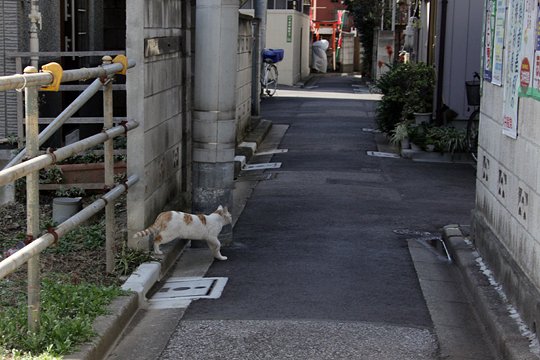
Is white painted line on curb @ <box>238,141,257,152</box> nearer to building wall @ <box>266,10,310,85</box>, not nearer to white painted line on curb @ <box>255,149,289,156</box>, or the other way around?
white painted line on curb @ <box>255,149,289,156</box>

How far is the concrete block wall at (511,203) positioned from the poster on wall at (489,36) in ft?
0.51

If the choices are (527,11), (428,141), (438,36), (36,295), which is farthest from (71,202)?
(438,36)

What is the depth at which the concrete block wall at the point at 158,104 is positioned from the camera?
7777 millimetres

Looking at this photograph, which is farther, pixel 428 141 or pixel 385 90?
pixel 385 90

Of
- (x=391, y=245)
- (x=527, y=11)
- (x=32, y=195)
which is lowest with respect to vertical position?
(x=391, y=245)

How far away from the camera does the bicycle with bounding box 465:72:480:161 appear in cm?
1513

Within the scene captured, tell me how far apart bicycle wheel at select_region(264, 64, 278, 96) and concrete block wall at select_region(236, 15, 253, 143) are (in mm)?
12295

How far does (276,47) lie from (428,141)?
25083 mm

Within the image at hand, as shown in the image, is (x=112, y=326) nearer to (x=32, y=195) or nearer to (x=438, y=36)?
(x=32, y=195)

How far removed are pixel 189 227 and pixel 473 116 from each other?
8864 mm

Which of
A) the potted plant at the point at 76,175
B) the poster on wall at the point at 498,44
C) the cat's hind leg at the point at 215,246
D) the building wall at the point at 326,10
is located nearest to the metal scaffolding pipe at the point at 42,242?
the cat's hind leg at the point at 215,246

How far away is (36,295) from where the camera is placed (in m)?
5.31

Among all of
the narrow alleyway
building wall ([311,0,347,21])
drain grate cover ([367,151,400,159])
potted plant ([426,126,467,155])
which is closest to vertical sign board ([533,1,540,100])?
the narrow alleyway

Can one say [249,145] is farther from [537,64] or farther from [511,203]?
[537,64]
